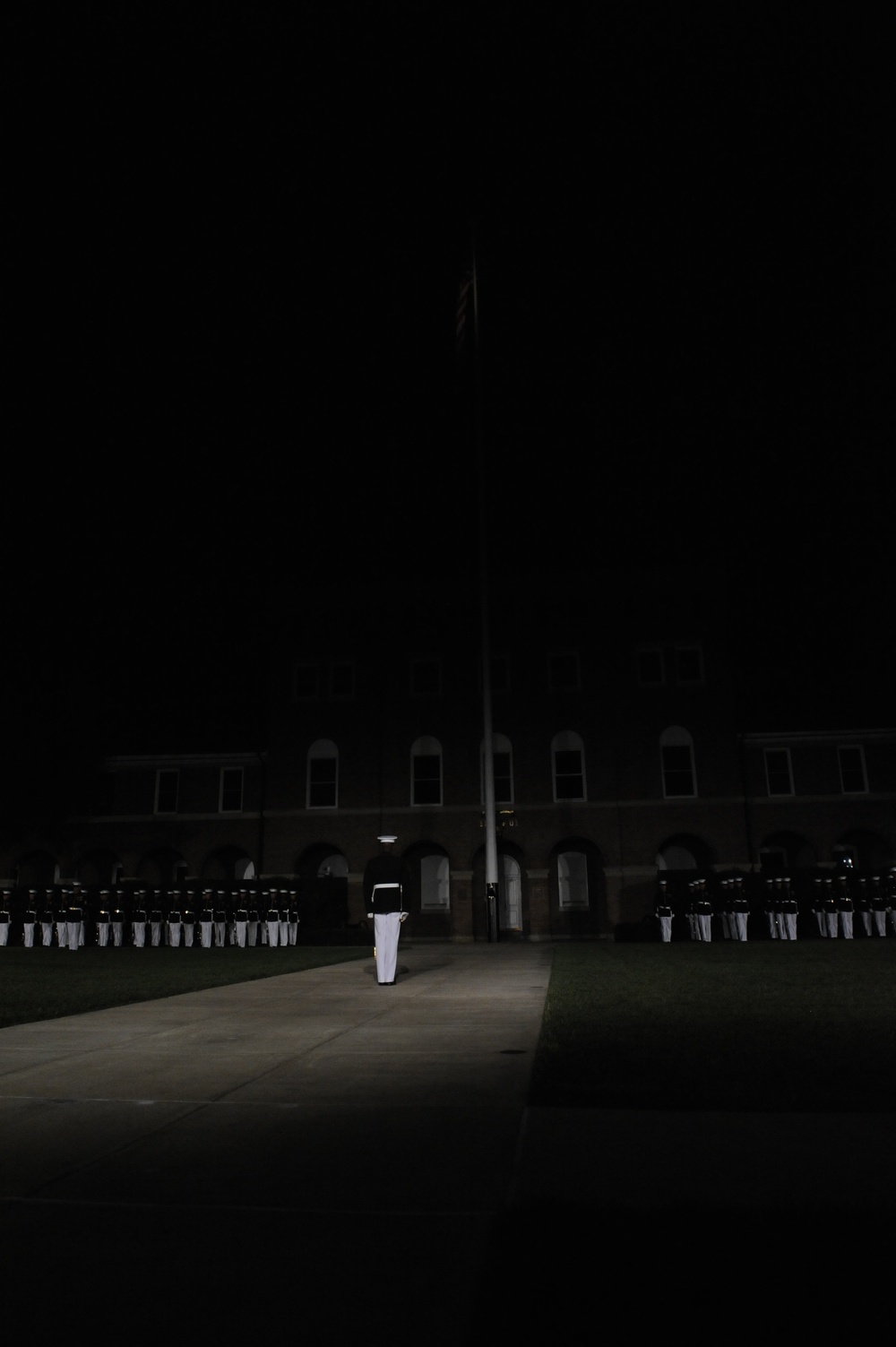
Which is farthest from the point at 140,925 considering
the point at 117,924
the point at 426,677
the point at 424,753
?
the point at 426,677

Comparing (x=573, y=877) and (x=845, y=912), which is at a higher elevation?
(x=573, y=877)

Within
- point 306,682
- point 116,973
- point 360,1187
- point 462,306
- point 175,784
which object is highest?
point 462,306

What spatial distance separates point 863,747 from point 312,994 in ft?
102

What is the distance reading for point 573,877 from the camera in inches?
1535

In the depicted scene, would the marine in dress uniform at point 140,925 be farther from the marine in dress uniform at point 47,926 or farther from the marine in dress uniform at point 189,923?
the marine in dress uniform at point 47,926

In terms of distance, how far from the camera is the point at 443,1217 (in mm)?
3164

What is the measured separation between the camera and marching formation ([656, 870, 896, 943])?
1076 inches

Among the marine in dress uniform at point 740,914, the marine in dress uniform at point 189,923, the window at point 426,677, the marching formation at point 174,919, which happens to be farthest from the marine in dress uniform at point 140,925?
the marine in dress uniform at point 740,914

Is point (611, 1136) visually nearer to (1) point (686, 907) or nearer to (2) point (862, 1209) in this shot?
(2) point (862, 1209)

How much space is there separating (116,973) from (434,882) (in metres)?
24.6

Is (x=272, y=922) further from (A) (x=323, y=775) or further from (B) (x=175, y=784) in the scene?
(B) (x=175, y=784)

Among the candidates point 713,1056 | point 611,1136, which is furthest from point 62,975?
point 611,1136

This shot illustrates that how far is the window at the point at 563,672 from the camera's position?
38.9m

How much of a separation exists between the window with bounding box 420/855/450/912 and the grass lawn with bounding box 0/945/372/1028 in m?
14.7
